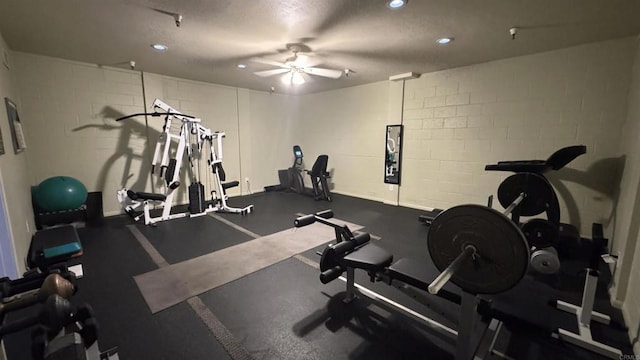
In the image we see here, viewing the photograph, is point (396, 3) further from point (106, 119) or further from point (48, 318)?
point (106, 119)

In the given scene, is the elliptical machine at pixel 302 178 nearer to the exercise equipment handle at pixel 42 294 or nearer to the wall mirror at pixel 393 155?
the wall mirror at pixel 393 155

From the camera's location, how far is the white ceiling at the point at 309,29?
90.3 inches

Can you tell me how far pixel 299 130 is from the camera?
7.18 meters

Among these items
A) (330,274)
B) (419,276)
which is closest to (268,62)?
(330,274)

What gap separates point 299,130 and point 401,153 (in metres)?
3.01

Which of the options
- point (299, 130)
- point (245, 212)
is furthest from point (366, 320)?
point (299, 130)

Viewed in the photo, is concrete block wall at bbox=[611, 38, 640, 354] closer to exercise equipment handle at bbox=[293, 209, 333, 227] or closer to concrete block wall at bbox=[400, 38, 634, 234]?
concrete block wall at bbox=[400, 38, 634, 234]

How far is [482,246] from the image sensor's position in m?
1.23

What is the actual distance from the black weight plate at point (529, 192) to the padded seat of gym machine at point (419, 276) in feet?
4.99

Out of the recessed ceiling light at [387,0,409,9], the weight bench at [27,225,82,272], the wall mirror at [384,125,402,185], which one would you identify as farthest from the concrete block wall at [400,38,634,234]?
the weight bench at [27,225,82,272]

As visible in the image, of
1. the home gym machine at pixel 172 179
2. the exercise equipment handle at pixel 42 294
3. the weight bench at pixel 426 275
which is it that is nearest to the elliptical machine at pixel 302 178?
the home gym machine at pixel 172 179

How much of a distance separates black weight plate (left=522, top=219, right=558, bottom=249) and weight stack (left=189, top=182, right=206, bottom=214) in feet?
14.8

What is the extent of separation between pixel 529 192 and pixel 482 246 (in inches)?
80.7

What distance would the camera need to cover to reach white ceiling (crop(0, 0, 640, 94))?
2.29 m
